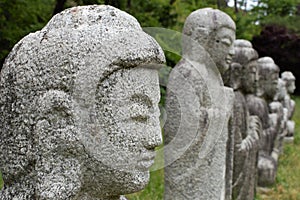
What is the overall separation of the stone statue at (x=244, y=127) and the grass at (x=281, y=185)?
1108mm

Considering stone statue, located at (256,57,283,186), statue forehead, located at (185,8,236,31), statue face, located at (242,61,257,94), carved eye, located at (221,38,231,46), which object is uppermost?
statue forehead, located at (185,8,236,31)

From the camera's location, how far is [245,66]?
232 inches

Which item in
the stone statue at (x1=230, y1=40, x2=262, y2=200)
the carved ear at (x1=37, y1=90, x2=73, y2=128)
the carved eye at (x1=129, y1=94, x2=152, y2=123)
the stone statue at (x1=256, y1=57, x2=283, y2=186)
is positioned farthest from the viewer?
the stone statue at (x1=256, y1=57, x2=283, y2=186)

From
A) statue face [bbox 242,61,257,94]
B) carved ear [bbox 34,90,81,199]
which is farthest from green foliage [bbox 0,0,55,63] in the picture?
carved ear [bbox 34,90,81,199]

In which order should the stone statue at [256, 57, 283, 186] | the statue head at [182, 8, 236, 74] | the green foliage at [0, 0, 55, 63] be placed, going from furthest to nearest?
1. the stone statue at [256, 57, 283, 186]
2. the green foliage at [0, 0, 55, 63]
3. the statue head at [182, 8, 236, 74]

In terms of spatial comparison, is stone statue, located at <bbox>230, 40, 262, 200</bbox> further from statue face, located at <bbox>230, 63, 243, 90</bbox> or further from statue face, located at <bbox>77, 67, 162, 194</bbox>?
statue face, located at <bbox>77, 67, 162, 194</bbox>

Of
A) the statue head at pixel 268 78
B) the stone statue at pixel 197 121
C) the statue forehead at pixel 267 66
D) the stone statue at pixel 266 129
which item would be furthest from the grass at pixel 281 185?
the stone statue at pixel 197 121

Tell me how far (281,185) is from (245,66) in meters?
3.06

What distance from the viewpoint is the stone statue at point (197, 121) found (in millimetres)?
3922

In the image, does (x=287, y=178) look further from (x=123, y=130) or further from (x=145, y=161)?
(x=123, y=130)

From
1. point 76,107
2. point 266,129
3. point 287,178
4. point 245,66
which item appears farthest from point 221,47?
point 287,178

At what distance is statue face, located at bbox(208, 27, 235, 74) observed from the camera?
4.19 metres

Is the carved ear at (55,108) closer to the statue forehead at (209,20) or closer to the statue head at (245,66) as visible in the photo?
the statue forehead at (209,20)

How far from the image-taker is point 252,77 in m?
5.97
